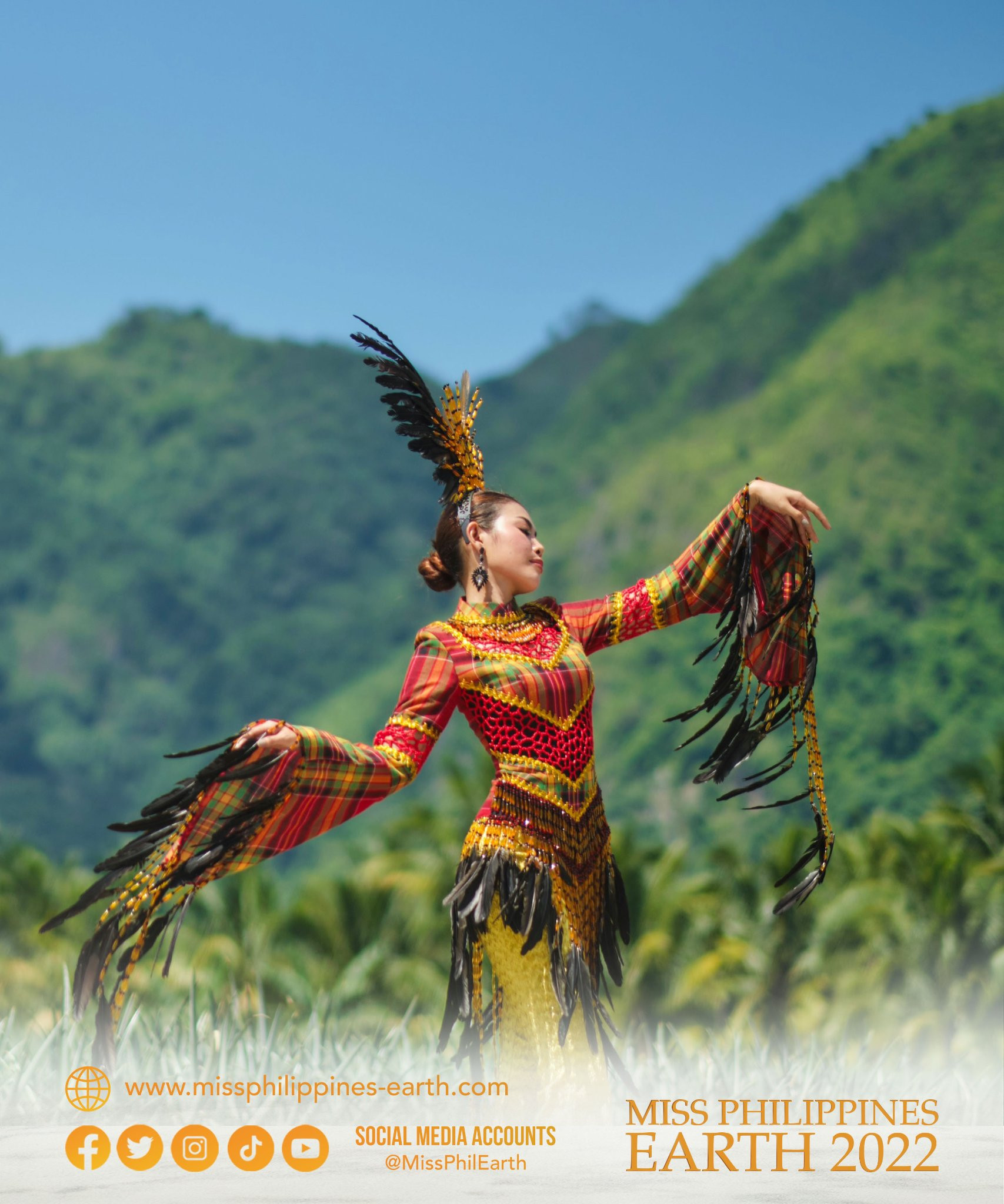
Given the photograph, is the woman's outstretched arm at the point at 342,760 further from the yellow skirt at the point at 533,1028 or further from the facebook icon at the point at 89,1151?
the facebook icon at the point at 89,1151

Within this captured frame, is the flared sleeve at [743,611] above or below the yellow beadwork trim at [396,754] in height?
above

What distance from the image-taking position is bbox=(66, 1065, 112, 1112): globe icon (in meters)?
4.21

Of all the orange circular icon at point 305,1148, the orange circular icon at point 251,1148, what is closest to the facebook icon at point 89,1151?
the orange circular icon at point 251,1148

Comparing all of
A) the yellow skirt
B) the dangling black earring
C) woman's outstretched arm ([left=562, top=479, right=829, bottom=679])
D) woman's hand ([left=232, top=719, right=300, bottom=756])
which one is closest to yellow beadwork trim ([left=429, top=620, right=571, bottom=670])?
the dangling black earring

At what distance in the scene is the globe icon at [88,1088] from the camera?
4.21m

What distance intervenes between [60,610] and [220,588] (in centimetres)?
809

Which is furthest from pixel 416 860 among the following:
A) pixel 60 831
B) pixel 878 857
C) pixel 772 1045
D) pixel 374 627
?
pixel 374 627

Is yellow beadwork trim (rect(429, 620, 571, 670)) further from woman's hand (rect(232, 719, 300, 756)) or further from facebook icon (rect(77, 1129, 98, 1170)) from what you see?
facebook icon (rect(77, 1129, 98, 1170))

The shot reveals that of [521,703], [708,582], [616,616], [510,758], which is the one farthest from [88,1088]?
[708,582]

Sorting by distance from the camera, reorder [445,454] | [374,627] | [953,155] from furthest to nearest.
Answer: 1. [374,627]
2. [953,155]
3. [445,454]

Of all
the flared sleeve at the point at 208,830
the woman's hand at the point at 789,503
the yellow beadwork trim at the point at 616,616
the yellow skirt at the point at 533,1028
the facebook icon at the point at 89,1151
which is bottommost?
the facebook icon at the point at 89,1151

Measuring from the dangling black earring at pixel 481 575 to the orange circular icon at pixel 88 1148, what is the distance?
5.73 feet

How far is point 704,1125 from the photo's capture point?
3.85 metres

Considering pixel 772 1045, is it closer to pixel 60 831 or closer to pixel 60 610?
pixel 60 831
